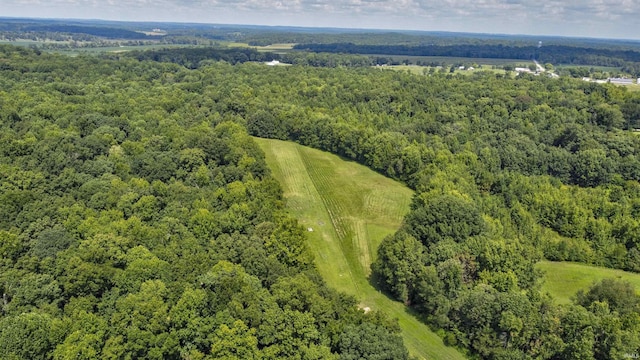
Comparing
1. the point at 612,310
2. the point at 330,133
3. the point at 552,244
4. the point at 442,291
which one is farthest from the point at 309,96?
the point at 612,310

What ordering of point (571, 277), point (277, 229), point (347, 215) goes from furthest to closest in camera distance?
point (347, 215) → point (571, 277) → point (277, 229)

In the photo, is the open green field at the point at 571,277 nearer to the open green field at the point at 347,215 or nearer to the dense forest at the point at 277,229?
the dense forest at the point at 277,229

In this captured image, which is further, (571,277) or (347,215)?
(347,215)

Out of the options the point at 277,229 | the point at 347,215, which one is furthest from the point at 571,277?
the point at 277,229

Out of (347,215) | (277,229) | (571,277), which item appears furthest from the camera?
(347,215)

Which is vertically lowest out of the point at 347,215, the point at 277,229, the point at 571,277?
the point at 571,277

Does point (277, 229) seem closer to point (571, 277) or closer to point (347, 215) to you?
point (347, 215)

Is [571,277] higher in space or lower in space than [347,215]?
lower

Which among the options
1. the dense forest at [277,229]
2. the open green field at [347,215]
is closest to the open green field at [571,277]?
the dense forest at [277,229]

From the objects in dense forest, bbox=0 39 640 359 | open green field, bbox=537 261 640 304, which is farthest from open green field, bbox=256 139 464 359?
open green field, bbox=537 261 640 304
